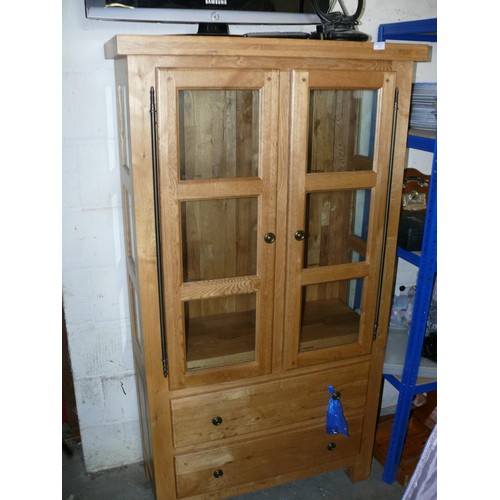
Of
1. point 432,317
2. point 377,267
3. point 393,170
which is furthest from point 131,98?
point 432,317

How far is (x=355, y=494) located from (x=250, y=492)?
0.44m

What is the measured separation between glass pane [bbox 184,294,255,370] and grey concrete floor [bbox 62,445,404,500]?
0.71m

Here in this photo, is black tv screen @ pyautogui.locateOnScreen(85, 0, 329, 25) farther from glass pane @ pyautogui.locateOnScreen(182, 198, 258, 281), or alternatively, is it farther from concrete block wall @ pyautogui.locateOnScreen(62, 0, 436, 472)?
glass pane @ pyautogui.locateOnScreen(182, 198, 258, 281)

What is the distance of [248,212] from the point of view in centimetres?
159

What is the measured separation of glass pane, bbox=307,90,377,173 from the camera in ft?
5.22

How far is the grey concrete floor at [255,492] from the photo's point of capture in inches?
79.8

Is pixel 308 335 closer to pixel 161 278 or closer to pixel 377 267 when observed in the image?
pixel 377 267

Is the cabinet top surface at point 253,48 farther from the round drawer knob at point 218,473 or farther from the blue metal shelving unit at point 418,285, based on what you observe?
the round drawer knob at point 218,473

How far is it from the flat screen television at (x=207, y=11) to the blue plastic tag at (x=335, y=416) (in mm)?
1363

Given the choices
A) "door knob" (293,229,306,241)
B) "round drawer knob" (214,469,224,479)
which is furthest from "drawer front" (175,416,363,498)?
"door knob" (293,229,306,241)

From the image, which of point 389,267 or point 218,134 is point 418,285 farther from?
point 218,134

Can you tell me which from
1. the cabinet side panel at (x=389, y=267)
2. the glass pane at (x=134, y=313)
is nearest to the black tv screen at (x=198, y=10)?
the cabinet side panel at (x=389, y=267)

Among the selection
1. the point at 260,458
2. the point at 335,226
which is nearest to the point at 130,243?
the point at 335,226

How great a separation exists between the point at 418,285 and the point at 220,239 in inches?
30.5
